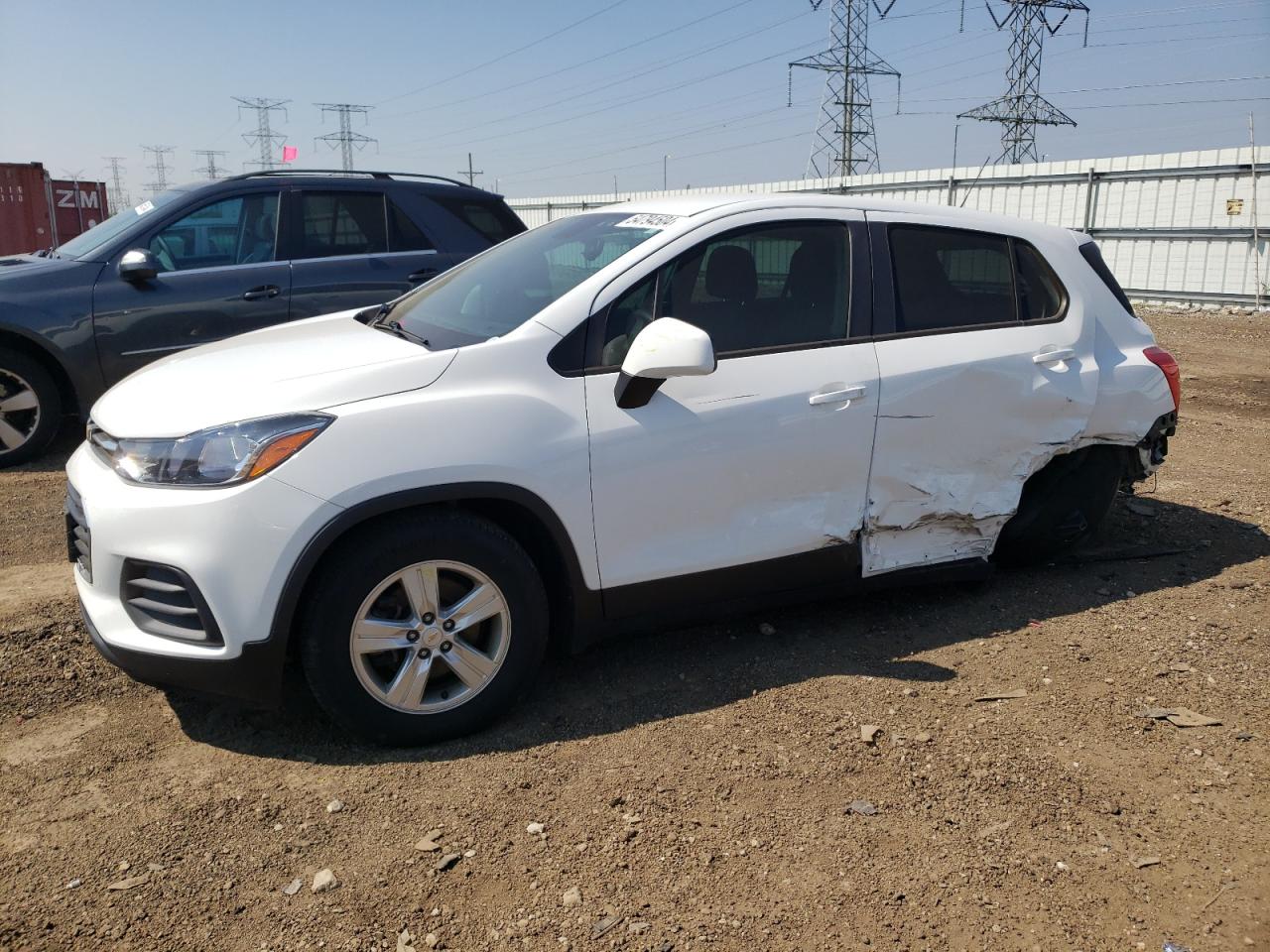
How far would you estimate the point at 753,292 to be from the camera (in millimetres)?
3771

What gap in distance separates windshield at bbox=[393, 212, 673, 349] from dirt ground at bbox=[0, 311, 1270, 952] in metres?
1.35

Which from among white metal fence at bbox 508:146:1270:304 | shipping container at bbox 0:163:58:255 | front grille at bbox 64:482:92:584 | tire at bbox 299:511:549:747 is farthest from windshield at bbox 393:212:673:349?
shipping container at bbox 0:163:58:255

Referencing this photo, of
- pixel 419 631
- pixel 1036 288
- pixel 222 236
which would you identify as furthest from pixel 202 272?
pixel 1036 288

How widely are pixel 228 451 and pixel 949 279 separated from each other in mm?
2900

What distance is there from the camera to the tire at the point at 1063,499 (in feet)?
15.3

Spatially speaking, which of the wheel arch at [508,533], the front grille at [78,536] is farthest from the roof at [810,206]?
the front grille at [78,536]

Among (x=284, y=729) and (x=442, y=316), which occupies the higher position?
(x=442, y=316)

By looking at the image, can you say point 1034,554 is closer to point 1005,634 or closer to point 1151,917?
point 1005,634

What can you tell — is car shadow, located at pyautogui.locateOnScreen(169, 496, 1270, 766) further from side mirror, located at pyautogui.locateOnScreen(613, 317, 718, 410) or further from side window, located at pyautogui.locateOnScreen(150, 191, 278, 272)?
side window, located at pyautogui.locateOnScreen(150, 191, 278, 272)

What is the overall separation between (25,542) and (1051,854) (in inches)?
191

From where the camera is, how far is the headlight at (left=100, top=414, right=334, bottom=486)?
2912 millimetres

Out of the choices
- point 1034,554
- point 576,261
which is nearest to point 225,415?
point 576,261

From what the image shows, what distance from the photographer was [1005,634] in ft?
13.7

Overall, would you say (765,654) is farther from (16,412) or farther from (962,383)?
(16,412)
